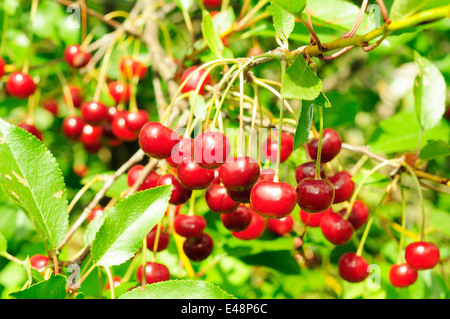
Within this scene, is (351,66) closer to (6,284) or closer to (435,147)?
(435,147)

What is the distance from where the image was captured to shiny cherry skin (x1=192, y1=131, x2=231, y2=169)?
0.79 m

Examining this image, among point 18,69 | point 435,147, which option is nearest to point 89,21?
point 18,69

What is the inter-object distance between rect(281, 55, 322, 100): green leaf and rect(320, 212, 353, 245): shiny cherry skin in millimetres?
464

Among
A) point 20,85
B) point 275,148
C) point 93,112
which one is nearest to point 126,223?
point 275,148

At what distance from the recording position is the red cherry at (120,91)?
1.73 metres

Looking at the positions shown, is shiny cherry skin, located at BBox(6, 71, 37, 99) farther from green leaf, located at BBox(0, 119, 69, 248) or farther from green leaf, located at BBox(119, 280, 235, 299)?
green leaf, located at BBox(119, 280, 235, 299)

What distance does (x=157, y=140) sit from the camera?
2.79 ft

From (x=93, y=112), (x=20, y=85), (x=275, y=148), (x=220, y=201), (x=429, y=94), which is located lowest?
(x=220, y=201)

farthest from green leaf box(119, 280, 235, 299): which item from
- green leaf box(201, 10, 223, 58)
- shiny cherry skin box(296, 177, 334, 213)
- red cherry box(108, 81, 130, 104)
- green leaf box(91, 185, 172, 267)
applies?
red cherry box(108, 81, 130, 104)

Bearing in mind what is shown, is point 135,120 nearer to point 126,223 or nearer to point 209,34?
point 209,34

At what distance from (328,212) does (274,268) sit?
47 centimetres

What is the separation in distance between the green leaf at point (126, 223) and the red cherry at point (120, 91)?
978mm

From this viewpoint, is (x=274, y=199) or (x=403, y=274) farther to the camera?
(x=403, y=274)

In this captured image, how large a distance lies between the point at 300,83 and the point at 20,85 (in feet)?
4.24
